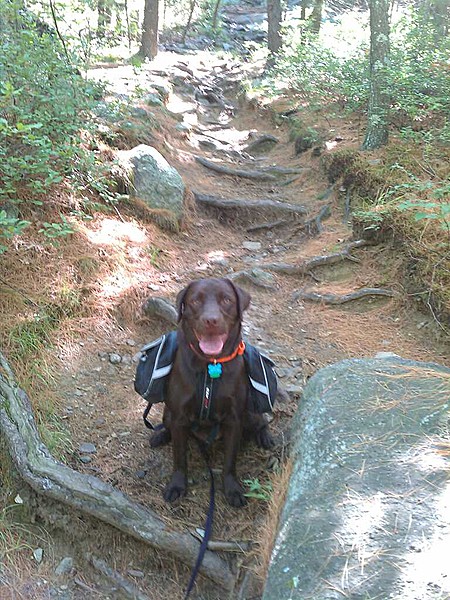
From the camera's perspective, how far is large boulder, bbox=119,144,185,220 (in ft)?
20.0

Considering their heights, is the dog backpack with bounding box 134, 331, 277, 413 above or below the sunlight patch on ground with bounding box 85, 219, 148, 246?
below

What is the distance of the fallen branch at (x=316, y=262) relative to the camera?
5.80m

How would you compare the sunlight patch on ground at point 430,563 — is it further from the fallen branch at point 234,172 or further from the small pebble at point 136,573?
the fallen branch at point 234,172

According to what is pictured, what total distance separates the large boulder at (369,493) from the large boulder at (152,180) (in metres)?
3.84

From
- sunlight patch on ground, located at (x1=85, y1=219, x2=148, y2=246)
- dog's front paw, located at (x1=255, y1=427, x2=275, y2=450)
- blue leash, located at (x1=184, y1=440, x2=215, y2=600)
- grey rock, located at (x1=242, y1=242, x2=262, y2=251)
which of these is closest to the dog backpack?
dog's front paw, located at (x1=255, y1=427, x2=275, y2=450)

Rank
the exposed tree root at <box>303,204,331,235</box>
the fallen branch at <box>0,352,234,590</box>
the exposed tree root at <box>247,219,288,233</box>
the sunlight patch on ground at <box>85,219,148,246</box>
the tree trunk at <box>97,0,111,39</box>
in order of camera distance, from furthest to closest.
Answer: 1. the exposed tree root at <box>247,219,288,233</box>
2. the exposed tree root at <box>303,204,331,235</box>
3. the tree trunk at <box>97,0,111,39</box>
4. the sunlight patch on ground at <box>85,219,148,246</box>
5. the fallen branch at <box>0,352,234,590</box>

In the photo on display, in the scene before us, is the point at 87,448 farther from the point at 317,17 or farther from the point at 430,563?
the point at 317,17

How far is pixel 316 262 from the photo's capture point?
5.86 m

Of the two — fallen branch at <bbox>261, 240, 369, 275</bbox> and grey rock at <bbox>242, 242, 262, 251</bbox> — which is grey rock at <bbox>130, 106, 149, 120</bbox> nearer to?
grey rock at <bbox>242, 242, 262, 251</bbox>

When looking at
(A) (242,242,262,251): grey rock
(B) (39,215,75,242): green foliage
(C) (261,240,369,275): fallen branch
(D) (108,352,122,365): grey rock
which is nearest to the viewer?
(B) (39,215,75,242): green foliage

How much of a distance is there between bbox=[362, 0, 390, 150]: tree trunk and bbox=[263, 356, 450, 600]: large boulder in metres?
4.77

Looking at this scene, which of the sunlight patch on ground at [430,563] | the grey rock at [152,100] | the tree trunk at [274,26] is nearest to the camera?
the sunlight patch on ground at [430,563]

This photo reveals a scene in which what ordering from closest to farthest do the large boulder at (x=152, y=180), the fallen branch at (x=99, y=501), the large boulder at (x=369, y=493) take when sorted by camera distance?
the large boulder at (x=369, y=493) → the fallen branch at (x=99, y=501) → the large boulder at (x=152, y=180)

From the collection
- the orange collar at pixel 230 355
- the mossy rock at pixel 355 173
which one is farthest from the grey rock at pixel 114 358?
the mossy rock at pixel 355 173
